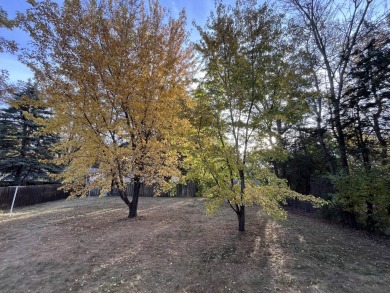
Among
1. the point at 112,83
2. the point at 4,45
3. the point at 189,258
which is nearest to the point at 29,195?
the point at 4,45

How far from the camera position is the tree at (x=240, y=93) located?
5.50 meters

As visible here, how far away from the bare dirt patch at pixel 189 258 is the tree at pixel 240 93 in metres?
1.28

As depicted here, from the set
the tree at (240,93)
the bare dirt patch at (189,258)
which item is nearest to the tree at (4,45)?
the bare dirt patch at (189,258)

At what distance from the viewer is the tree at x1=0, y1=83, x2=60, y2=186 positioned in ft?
46.6

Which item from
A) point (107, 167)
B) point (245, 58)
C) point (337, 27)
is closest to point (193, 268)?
point (107, 167)

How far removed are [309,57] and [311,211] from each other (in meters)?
6.92

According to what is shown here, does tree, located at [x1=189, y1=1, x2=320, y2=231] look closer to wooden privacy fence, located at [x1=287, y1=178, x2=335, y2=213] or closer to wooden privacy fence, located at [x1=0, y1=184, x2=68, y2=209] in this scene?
wooden privacy fence, located at [x1=287, y1=178, x2=335, y2=213]

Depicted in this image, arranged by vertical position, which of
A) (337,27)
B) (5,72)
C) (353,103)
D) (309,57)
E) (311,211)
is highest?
(337,27)

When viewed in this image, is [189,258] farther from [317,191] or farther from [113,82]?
[317,191]

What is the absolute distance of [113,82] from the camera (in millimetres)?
6160

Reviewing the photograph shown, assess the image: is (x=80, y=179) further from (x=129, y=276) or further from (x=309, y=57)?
(x=309, y=57)

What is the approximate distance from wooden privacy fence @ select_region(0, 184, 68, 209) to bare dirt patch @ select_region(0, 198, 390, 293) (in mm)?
5060

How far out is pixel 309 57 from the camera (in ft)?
30.9

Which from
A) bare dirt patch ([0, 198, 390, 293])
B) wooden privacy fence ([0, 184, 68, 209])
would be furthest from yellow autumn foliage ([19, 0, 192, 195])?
wooden privacy fence ([0, 184, 68, 209])
